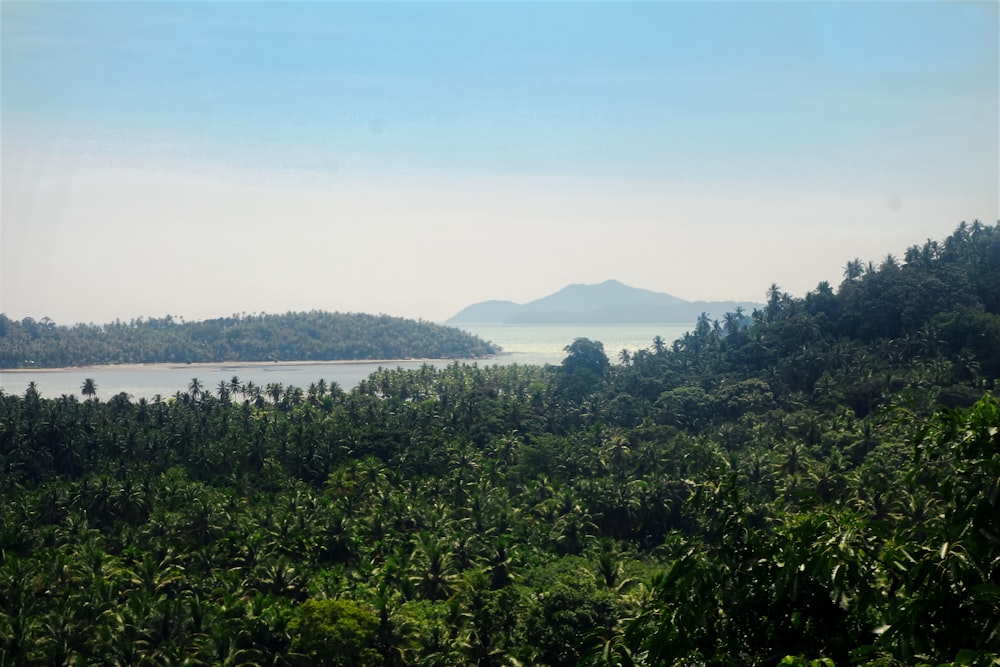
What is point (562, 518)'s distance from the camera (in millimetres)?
62469

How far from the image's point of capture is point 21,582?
4666cm

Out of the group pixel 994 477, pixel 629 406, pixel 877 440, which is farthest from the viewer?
pixel 629 406

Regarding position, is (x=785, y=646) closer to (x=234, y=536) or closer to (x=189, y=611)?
(x=189, y=611)

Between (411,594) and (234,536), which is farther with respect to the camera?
(234,536)

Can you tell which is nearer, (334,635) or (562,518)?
(334,635)

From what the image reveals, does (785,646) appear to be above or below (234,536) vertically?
above

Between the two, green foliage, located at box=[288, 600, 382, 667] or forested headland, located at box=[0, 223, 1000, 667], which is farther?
green foliage, located at box=[288, 600, 382, 667]

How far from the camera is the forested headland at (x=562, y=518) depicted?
7824 mm

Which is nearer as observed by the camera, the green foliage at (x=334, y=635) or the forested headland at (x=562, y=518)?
the forested headland at (x=562, y=518)

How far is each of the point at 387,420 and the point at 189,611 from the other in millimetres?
57503

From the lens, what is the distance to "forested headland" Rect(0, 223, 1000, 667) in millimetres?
7824

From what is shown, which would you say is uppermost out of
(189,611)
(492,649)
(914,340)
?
(914,340)

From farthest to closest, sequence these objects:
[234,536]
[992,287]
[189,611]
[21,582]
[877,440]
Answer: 1. [992,287]
2. [877,440]
3. [234,536]
4. [21,582]
5. [189,611]

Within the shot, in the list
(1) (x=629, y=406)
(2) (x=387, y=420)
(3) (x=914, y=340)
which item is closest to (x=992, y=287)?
(3) (x=914, y=340)
